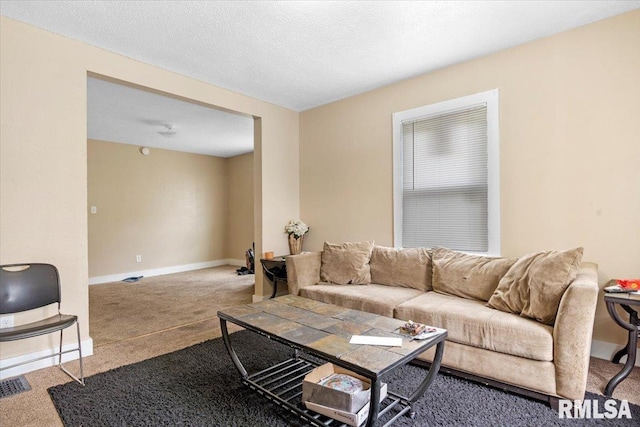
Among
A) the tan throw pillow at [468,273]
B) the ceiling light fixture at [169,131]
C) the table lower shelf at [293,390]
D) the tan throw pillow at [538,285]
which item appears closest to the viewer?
the table lower shelf at [293,390]

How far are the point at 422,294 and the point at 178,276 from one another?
4.97 metres

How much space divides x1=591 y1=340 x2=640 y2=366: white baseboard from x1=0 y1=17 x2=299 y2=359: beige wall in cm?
401

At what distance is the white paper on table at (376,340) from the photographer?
1717 mm

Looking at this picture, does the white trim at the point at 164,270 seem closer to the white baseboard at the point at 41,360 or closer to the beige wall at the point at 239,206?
the beige wall at the point at 239,206

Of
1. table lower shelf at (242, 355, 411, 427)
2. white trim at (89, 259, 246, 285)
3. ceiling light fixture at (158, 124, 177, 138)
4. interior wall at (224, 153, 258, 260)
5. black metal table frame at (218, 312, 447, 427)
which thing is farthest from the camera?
interior wall at (224, 153, 258, 260)

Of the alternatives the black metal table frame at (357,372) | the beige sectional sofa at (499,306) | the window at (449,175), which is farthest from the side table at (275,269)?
the black metal table frame at (357,372)

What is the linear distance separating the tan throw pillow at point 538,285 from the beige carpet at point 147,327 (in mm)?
599

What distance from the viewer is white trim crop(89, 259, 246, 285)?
5913 millimetres

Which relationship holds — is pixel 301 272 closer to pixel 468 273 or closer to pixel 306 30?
pixel 468 273

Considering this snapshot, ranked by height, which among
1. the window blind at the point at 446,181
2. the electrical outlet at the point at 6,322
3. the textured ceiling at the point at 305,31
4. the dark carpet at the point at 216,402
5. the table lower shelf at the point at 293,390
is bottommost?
the dark carpet at the point at 216,402

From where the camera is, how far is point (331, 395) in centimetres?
171

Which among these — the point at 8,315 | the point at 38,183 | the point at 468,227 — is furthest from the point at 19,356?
the point at 468,227

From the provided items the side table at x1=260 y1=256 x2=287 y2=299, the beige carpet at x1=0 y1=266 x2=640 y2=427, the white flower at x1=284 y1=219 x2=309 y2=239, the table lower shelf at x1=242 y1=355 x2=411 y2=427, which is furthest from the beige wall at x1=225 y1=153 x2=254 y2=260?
the table lower shelf at x1=242 y1=355 x2=411 y2=427

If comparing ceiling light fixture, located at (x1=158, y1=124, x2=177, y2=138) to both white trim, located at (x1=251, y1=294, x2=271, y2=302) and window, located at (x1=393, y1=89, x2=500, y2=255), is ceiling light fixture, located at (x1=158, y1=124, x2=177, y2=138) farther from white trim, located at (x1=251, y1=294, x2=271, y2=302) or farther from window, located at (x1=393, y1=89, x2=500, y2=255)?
window, located at (x1=393, y1=89, x2=500, y2=255)
